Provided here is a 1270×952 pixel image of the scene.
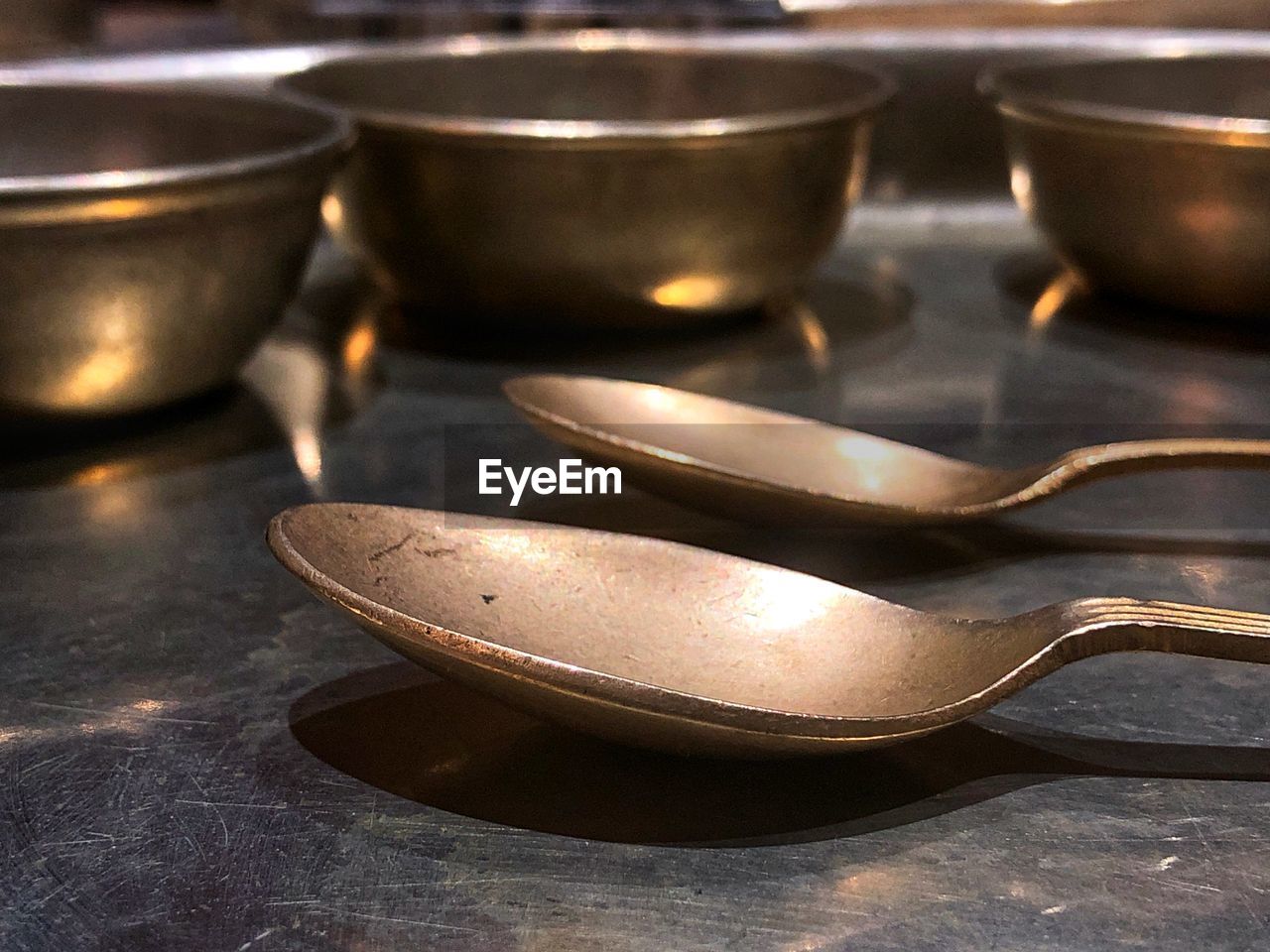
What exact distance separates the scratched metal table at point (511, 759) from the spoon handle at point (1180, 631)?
0.13ft

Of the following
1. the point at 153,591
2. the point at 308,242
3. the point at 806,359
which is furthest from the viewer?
the point at 806,359

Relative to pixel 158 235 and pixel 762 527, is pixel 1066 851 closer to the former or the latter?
pixel 762 527

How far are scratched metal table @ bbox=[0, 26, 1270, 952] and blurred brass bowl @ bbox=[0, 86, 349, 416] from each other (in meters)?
0.04

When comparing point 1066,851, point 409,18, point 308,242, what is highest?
point 409,18

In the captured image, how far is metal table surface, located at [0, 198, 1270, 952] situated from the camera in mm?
371

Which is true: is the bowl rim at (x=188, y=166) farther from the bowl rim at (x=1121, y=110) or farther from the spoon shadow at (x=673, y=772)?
the bowl rim at (x=1121, y=110)

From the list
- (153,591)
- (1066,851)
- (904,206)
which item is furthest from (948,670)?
(904,206)

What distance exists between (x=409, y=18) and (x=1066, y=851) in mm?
993

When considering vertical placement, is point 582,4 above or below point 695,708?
above

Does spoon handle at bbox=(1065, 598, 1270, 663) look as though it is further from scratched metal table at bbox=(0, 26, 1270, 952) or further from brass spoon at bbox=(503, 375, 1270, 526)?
brass spoon at bbox=(503, 375, 1270, 526)

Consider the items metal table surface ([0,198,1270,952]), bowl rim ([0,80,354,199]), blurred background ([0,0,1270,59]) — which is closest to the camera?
metal table surface ([0,198,1270,952])

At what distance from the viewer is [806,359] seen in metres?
0.83

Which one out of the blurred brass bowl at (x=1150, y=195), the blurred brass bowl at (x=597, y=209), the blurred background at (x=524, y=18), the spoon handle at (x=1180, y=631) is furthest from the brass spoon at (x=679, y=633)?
the blurred background at (x=524, y=18)

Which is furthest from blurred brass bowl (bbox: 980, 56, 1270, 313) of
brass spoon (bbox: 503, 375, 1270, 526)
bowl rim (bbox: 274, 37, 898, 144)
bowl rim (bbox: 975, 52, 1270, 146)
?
brass spoon (bbox: 503, 375, 1270, 526)
